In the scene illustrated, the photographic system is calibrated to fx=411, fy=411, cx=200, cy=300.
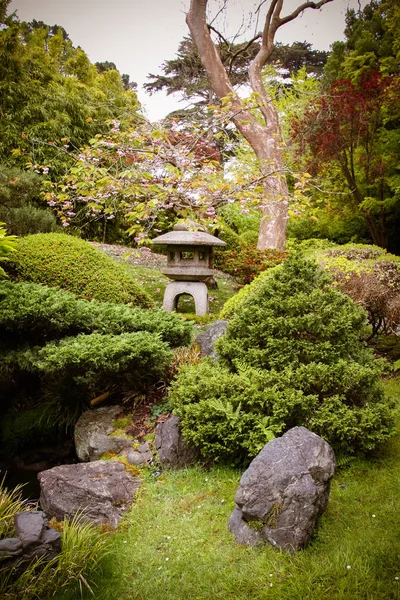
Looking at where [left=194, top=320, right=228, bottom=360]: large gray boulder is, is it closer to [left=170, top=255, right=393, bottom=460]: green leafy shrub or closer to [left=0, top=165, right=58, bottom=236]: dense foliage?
[left=170, top=255, right=393, bottom=460]: green leafy shrub

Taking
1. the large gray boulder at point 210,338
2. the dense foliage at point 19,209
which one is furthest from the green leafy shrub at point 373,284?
the dense foliage at point 19,209

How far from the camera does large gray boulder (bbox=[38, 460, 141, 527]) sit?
108 inches

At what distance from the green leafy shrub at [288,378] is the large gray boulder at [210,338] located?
1008mm

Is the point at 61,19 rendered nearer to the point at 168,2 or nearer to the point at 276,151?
the point at 168,2

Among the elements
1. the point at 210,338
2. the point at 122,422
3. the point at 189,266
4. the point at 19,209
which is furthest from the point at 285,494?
the point at 19,209

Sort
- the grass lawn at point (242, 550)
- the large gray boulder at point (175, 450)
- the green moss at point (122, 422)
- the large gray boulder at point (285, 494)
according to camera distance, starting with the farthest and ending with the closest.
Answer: the green moss at point (122, 422), the large gray boulder at point (175, 450), the large gray boulder at point (285, 494), the grass lawn at point (242, 550)

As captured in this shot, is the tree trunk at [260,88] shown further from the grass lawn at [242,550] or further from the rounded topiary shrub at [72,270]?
the grass lawn at [242,550]

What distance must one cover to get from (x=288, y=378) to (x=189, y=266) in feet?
14.5

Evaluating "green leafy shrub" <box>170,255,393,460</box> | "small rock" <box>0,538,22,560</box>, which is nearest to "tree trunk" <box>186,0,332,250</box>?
"green leafy shrub" <box>170,255,393,460</box>

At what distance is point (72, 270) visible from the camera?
5.47 m

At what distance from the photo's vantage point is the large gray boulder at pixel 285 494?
2.17m

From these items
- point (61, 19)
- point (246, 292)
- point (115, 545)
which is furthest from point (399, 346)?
point (61, 19)

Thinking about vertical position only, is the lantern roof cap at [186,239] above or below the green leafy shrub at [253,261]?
above

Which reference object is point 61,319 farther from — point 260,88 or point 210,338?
point 260,88
